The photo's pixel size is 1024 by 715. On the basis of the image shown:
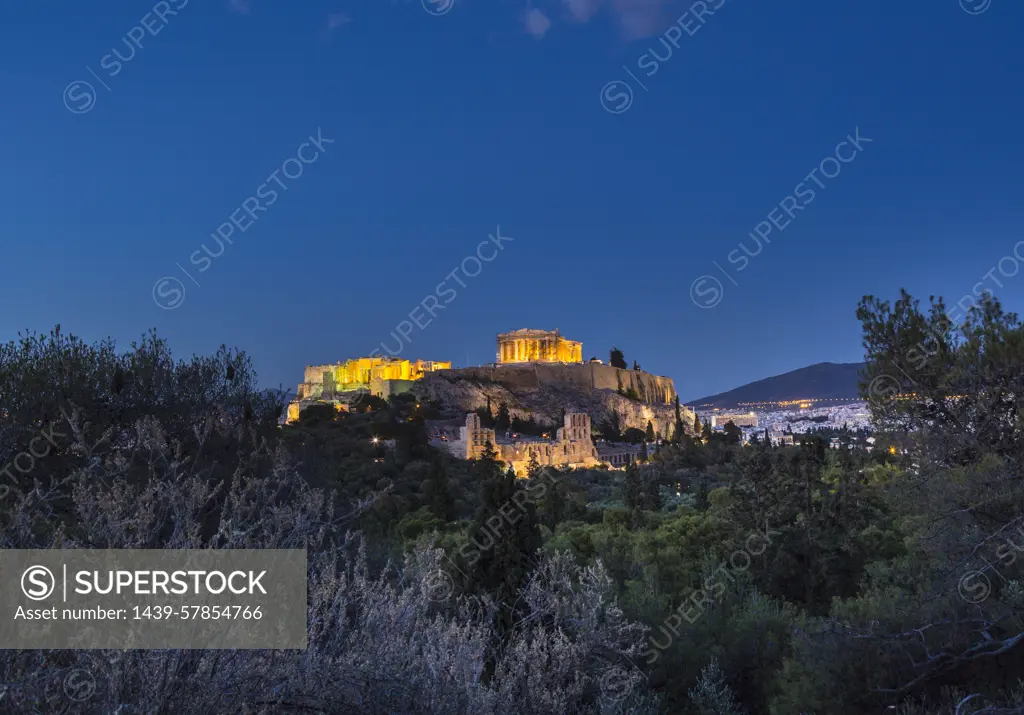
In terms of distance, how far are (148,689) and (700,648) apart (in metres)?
7.61

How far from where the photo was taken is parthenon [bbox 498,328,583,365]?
96938 millimetres

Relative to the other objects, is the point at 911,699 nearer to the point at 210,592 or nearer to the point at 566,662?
the point at 566,662

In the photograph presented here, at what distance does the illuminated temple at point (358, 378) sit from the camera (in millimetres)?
78438

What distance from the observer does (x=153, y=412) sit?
15.7 meters

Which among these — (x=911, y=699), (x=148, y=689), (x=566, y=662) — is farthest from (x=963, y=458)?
(x=148, y=689)
